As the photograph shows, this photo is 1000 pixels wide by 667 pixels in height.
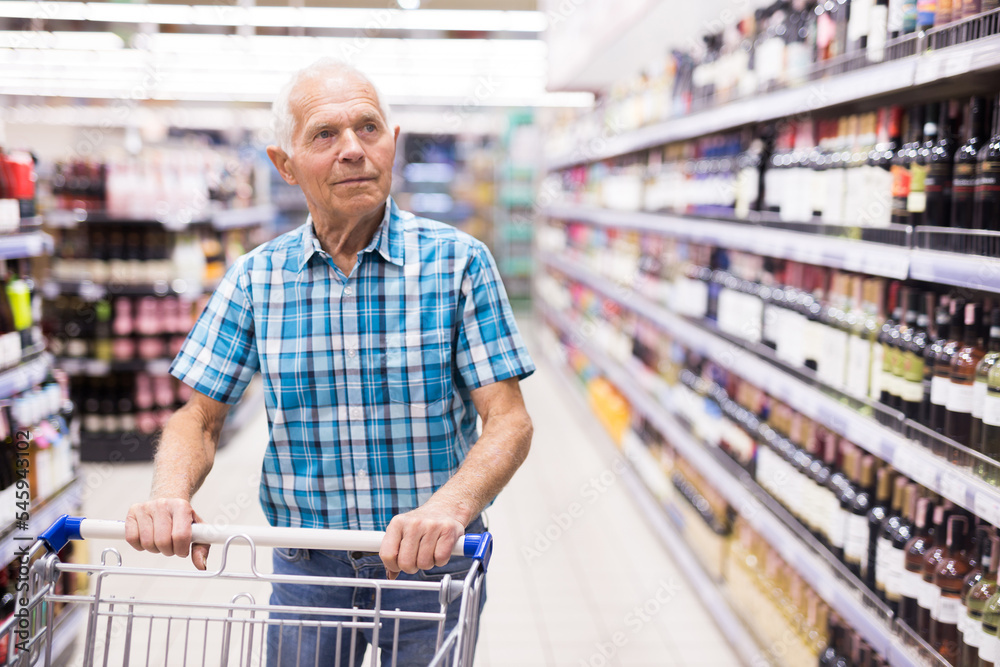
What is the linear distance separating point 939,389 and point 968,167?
0.53 meters

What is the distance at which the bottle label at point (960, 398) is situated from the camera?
191cm

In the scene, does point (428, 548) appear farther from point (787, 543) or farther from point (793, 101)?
point (793, 101)

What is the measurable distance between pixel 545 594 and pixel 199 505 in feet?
7.34

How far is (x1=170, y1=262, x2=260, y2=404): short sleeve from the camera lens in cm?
164

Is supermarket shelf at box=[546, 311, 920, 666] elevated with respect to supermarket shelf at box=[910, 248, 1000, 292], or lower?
lower

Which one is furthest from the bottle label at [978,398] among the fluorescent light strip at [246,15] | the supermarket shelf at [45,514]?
the fluorescent light strip at [246,15]

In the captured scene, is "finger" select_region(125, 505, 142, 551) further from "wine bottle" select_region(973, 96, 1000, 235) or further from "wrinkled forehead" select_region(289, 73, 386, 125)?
"wine bottle" select_region(973, 96, 1000, 235)

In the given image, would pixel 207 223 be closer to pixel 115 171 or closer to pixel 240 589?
pixel 115 171

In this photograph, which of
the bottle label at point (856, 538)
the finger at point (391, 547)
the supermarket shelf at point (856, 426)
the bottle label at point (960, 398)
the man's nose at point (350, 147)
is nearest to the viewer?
the finger at point (391, 547)

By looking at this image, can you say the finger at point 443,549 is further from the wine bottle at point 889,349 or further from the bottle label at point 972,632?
the wine bottle at point 889,349

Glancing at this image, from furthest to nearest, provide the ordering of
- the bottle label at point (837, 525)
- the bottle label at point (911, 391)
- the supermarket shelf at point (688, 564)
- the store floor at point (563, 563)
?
the store floor at point (563, 563)
the supermarket shelf at point (688, 564)
the bottle label at point (837, 525)
the bottle label at point (911, 391)

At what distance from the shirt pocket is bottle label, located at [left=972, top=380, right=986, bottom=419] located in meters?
1.21

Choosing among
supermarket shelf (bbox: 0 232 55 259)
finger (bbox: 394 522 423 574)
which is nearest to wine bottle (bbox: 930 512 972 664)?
finger (bbox: 394 522 423 574)

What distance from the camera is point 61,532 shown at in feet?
4.44
